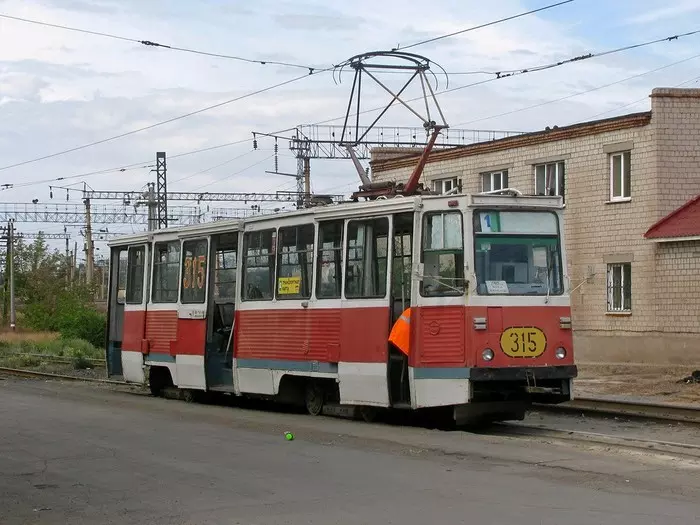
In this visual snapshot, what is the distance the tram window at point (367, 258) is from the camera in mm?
15871

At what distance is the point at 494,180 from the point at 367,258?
18.7 m

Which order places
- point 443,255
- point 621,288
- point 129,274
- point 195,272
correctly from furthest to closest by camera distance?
point 621,288 < point 129,274 < point 195,272 < point 443,255

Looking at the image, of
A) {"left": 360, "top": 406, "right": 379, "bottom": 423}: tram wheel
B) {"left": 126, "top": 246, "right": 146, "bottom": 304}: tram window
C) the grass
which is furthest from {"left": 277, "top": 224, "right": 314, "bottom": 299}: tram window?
the grass

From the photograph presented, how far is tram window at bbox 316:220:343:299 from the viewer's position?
16641mm

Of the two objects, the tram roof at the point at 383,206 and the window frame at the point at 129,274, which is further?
the window frame at the point at 129,274

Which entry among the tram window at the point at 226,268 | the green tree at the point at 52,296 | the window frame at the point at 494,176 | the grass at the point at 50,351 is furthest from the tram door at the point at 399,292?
the green tree at the point at 52,296

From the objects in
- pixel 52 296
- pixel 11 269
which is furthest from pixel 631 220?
pixel 11 269

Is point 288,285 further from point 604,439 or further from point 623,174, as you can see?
point 623,174

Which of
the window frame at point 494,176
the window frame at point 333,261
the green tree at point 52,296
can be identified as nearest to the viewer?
the window frame at point 333,261

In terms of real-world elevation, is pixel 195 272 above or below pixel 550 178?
below

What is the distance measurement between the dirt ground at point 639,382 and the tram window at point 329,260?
6627mm

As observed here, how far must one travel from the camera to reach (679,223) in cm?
2817

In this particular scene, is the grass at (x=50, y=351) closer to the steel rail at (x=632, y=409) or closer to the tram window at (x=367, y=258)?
the steel rail at (x=632, y=409)

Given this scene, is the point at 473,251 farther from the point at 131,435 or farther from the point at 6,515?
the point at 6,515
